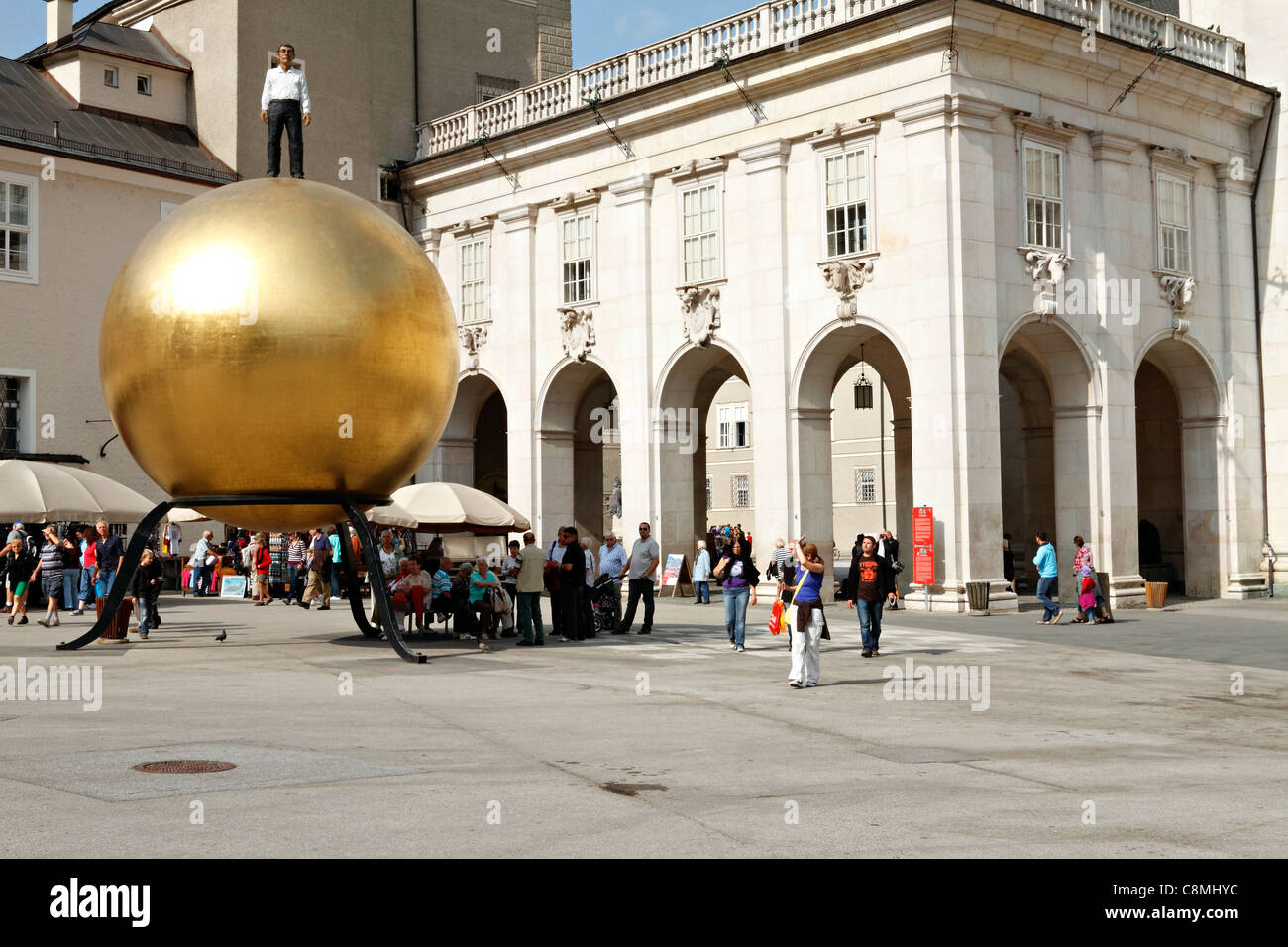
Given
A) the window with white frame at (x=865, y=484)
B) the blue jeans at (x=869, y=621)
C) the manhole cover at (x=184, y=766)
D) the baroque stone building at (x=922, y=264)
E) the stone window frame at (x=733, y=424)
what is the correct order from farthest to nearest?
the stone window frame at (x=733, y=424) → the window with white frame at (x=865, y=484) → the baroque stone building at (x=922, y=264) → the blue jeans at (x=869, y=621) → the manhole cover at (x=184, y=766)

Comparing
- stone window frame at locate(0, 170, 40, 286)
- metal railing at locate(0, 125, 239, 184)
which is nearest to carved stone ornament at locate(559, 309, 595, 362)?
metal railing at locate(0, 125, 239, 184)

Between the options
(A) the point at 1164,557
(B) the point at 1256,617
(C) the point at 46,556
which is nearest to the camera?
(C) the point at 46,556

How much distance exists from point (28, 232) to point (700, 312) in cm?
1670

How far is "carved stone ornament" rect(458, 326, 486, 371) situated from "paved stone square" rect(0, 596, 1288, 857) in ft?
63.1

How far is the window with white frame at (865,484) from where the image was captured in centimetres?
5944

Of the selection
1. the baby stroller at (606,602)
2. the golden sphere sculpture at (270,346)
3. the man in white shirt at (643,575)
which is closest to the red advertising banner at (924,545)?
the man in white shirt at (643,575)

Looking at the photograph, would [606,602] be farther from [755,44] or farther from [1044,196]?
[755,44]

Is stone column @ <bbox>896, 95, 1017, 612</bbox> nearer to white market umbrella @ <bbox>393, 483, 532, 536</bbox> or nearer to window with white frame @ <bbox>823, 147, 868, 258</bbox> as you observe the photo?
window with white frame @ <bbox>823, 147, 868, 258</bbox>

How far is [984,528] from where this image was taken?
90.9 feet

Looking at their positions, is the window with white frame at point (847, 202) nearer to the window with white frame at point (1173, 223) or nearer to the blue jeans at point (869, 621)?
the window with white frame at point (1173, 223)

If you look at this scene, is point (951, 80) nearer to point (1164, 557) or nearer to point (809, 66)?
point (809, 66)

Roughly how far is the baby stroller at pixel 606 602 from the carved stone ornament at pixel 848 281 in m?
9.14
